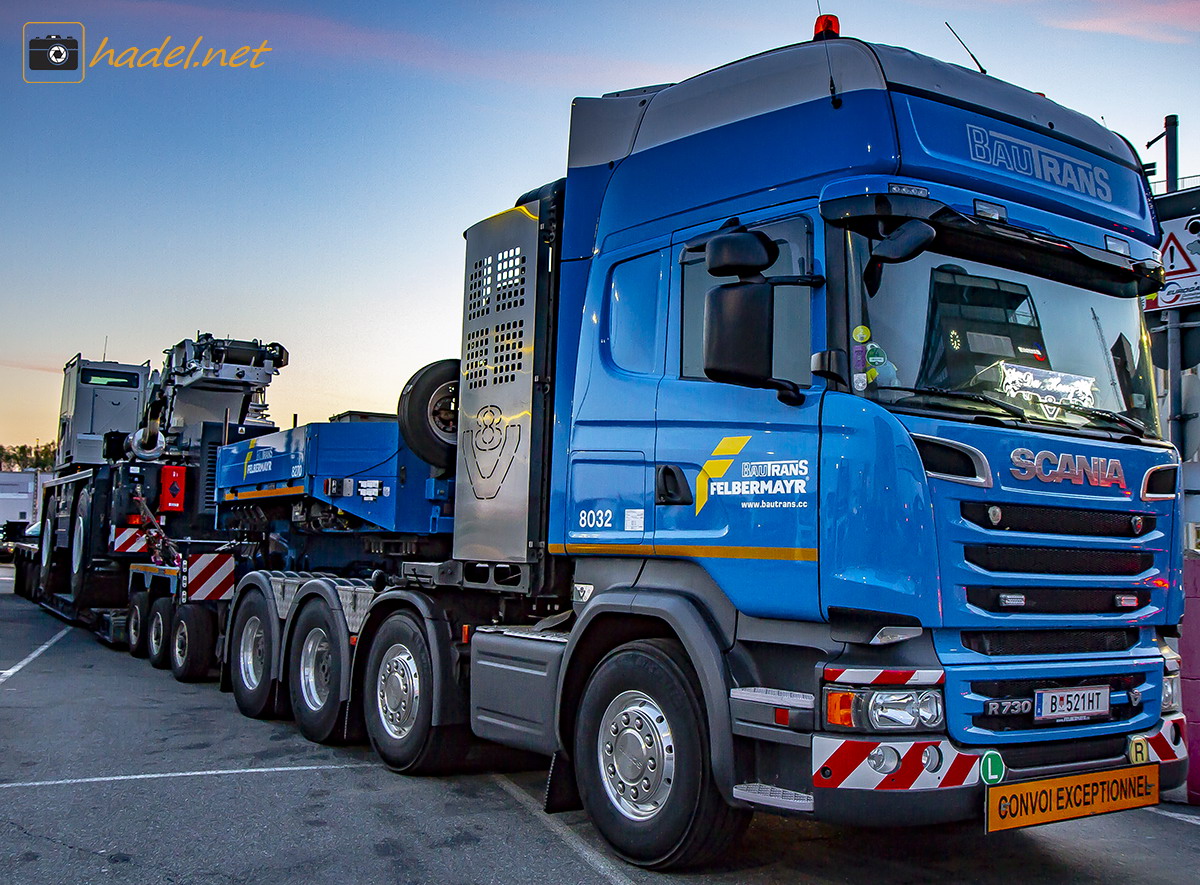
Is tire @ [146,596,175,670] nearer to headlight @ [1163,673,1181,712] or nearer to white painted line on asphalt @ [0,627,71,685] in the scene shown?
white painted line on asphalt @ [0,627,71,685]

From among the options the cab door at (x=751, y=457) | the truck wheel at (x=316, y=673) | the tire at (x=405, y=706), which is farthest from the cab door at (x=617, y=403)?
the truck wheel at (x=316, y=673)

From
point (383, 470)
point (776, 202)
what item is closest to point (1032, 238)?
point (776, 202)

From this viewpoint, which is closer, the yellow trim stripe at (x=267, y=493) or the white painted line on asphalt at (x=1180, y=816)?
the white painted line on asphalt at (x=1180, y=816)

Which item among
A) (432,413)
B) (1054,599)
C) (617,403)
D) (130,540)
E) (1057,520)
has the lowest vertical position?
(1054,599)

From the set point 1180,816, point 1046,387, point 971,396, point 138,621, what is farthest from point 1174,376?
point 138,621

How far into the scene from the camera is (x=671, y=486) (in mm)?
5484

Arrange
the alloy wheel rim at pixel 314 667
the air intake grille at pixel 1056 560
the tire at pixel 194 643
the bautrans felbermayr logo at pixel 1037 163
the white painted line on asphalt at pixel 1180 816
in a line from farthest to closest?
the tire at pixel 194 643
the alloy wheel rim at pixel 314 667
the white painted line on asphalt at pixel 1180 816
the bautrans felbermayr logo at pixel 1037 163
the air intake grille at pixel 1056 560

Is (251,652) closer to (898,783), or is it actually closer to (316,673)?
(316,673)

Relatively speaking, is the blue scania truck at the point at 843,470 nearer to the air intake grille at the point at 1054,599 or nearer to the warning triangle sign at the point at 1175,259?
the air intake grille at the point at 1054,599

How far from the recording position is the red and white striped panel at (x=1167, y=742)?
16.9 ft

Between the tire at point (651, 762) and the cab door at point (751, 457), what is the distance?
1.65 feet

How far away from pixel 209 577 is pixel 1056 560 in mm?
9905

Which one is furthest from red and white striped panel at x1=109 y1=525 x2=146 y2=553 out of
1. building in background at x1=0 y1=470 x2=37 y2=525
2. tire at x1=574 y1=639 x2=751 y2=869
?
building in background at x1=0 y1=470 x2=37 y2=525

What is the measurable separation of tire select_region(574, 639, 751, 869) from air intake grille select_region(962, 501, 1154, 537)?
56.9 inches
